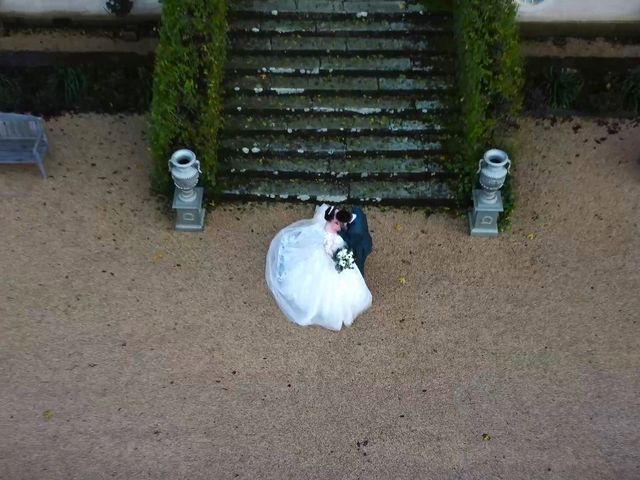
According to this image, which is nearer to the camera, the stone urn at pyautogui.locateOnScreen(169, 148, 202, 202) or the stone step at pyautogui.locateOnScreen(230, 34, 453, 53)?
the stone urn at pyautogui.locateOnScreen(169, 148, 202, 202)

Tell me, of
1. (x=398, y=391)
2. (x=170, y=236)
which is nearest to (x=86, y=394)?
(x=170, y=236)

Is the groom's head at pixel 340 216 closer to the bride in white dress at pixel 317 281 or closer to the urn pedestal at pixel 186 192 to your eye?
the bride in white dress at pixel 317 281

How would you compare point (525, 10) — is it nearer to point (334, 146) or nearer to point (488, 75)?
point (488, 75)

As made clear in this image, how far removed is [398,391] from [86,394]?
3389mm

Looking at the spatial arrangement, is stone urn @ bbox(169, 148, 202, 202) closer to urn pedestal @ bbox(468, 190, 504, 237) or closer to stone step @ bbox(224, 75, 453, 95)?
stone step @ bbox(224, 75, 453, 95)

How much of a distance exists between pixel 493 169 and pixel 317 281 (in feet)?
8.18

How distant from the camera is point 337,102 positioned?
1068 cm

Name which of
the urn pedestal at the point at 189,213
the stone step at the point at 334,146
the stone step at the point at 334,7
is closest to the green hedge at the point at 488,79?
the stone step at the point at 334,146

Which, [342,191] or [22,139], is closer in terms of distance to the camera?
[342,191]

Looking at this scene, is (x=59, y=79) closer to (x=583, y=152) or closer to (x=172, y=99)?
(x=172, y=99)

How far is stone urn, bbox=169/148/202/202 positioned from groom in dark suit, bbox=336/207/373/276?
6.39ft

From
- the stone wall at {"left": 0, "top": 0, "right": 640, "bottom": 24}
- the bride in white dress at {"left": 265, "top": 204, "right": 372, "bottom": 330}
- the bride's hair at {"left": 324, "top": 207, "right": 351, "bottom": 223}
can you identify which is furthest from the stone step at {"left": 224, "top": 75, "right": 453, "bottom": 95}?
Result: the bride's hair at {"left": 324, "top": 207, "right": 351, "bottom": 223}

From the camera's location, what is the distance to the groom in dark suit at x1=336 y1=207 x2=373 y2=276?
877 centimetres

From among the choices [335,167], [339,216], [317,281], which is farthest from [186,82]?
[317,281]
